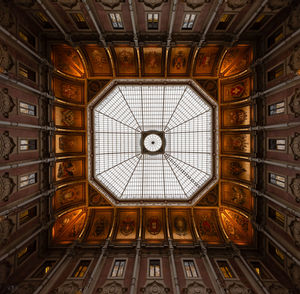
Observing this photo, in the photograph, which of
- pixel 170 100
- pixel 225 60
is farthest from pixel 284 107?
pixel 170 100

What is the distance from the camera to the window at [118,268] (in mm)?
16528

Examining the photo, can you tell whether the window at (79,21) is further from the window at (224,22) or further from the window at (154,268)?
the window at (154,268)

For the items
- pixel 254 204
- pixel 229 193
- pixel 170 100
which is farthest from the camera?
pixel 170 100

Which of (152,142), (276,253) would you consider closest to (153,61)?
(152,142)

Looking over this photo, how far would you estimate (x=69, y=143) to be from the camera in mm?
21703

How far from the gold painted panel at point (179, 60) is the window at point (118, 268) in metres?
21.7

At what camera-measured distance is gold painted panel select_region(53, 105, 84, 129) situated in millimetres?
19859

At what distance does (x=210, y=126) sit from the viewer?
23.2 m

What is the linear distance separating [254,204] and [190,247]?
8.12m

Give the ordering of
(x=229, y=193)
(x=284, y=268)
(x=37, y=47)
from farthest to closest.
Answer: (x=229, y=193) < (x=37, y=47) < (x=284, y=268)

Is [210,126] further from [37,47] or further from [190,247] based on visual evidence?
[37,47]

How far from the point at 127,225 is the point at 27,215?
11.3 meters

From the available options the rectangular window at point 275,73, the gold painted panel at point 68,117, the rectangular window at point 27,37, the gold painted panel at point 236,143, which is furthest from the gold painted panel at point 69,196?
the rectangular window at point 275,73

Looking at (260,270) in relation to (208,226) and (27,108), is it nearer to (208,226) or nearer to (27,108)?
(208,226)
